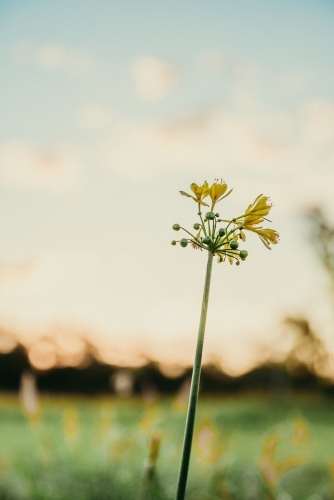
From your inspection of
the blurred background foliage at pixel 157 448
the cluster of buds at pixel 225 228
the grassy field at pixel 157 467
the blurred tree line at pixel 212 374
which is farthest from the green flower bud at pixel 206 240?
the blurred tree line at pixel 212 374

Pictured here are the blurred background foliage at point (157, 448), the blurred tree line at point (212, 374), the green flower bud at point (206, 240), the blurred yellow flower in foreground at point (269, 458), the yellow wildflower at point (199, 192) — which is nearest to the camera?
the green flower bud at point (206, 240)

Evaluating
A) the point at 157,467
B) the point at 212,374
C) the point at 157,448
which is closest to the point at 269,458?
the point at 157,448

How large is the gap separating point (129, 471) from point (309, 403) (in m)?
12.9

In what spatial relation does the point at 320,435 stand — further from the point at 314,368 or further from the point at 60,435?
the point at 314,368

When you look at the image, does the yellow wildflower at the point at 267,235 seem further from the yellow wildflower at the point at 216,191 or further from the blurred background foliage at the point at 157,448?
the blurred background foliage at the point at 157,448

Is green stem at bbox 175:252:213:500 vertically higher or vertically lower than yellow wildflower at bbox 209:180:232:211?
lower

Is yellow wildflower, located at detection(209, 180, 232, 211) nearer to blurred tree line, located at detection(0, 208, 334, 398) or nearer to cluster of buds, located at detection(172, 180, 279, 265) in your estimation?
cluster of buds, located at detection(172, 180, 279, 265)

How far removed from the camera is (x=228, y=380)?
21.9 metres

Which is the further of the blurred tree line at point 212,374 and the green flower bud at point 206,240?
the blurred tree line at point 212,374

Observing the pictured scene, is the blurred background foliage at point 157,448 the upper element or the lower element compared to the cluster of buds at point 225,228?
lower

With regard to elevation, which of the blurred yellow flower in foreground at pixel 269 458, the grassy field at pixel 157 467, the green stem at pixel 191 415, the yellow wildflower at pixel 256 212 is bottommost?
the grassy field at pixel 157 467

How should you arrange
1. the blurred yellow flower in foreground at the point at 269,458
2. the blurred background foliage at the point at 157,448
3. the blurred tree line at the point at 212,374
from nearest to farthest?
the blurred yellow flower in foreground at the point at 269,458, the blurred background foliage at the point at 157,448, the blurred tree line at the point at 212,374

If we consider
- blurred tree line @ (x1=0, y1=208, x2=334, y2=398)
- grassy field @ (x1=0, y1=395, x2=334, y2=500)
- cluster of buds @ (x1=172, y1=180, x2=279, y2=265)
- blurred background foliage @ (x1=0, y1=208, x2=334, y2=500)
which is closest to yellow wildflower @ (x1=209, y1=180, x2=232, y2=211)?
cluster of buds @ (x1=172, y1=180, x2=279, y2=265)

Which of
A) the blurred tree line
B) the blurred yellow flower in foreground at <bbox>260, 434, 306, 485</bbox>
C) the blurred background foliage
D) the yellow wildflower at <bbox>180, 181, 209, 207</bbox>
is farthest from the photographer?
the blurred tree line
